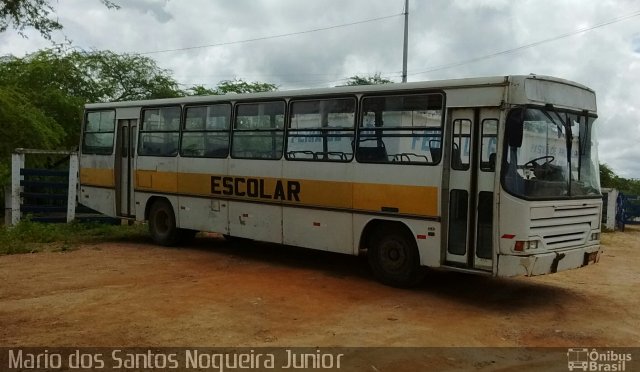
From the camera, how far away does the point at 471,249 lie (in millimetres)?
7594

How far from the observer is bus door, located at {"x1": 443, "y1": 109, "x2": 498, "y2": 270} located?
294 inches

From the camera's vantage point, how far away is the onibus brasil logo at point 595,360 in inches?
216

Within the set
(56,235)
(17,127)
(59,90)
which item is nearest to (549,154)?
(56,235)

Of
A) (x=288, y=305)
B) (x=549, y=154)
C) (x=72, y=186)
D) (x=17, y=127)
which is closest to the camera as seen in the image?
(x=288, y=305)

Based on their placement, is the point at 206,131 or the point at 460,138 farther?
the point at 206,131

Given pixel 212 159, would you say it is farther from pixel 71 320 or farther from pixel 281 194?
pixel 71 320

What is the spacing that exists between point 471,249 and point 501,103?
6.07 ft

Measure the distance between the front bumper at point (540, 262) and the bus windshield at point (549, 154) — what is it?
2.36 feet

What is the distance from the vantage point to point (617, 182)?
31.0 meters

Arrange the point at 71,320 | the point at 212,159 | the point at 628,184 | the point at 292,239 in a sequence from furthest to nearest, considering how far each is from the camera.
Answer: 1. the point at 628,184
2. the point at 212,159
3. the point at 292,239
4. the point at 71,320

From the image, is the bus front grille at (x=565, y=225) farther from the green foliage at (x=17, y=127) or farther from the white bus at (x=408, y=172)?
the green foliage at (x=17, y=127)

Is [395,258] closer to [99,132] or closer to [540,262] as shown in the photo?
[540,262]

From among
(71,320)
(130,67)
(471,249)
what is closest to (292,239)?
(471,249)

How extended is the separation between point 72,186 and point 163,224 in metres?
3.61
